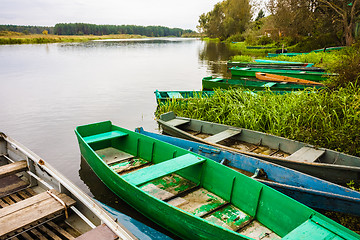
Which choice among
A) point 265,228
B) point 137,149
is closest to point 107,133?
point 137,149

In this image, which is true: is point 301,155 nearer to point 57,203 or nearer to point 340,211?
point 340,211

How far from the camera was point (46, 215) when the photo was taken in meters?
3.56

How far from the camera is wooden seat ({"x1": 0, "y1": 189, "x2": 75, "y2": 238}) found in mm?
3400

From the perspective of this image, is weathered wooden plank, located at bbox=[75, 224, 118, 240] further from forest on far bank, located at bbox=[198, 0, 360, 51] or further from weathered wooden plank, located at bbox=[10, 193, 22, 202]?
forest on far bank, located at bbox=[198, 0, 360, 51]

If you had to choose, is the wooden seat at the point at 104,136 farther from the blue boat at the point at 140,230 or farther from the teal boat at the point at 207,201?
the blue boat at the point at 140,230

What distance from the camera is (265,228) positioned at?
438 centimetres

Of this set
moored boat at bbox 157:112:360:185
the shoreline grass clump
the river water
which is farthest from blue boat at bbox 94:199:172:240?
the shoreline grass clump

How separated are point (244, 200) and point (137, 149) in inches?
130

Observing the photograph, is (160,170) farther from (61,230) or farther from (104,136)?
(104,136)

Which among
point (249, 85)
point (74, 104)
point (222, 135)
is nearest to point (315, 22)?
point (249, 85)

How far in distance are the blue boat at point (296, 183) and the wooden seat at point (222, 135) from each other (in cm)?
62

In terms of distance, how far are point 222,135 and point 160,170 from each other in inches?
105

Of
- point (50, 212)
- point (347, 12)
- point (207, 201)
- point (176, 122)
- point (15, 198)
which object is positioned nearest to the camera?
point (50, 212)

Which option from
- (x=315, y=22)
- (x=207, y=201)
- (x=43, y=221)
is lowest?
(x=207, y=201)
